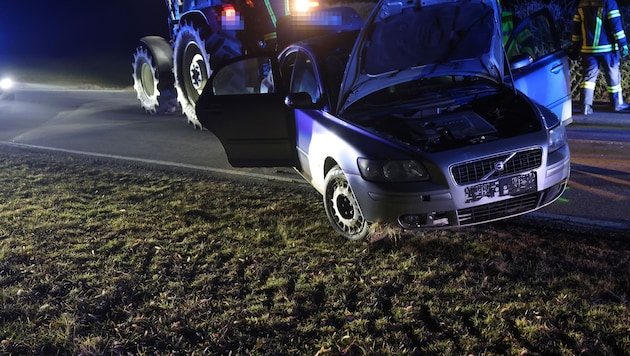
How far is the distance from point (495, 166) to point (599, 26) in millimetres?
4962

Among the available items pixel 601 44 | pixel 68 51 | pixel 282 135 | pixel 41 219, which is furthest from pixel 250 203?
pixel 68 51

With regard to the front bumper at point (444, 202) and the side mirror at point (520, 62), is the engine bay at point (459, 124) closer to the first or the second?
the front bumper at point (444, 202)

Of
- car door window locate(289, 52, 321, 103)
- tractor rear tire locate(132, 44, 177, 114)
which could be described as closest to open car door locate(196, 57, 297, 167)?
car door window locate(289, 52, 321, 103)

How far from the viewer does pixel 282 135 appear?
481 cm

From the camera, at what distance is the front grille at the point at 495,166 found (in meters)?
3.38

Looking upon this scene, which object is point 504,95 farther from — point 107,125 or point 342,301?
point 107,125

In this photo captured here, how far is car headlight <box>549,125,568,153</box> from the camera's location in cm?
369

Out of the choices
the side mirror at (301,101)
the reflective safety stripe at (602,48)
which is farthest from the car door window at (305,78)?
the reflective safety stripe at (602,48)

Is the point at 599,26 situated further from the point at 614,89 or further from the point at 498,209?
the point at 498,209

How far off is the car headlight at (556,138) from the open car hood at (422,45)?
0.75 metres

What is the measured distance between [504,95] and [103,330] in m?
3.36

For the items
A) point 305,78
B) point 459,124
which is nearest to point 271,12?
point 305,78

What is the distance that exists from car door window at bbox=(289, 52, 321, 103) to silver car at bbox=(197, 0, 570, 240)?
0.7 inches

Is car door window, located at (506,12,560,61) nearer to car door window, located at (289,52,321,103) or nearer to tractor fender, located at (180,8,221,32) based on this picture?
car door window, located at (289,52,321,103)
